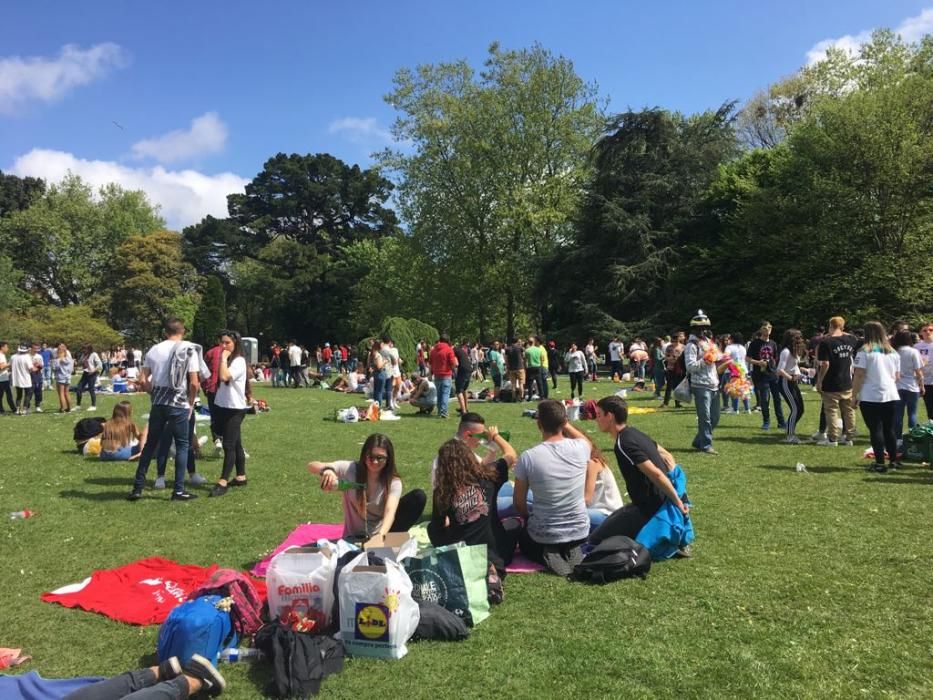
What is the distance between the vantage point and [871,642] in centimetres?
373

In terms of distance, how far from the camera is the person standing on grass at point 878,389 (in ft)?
25.8

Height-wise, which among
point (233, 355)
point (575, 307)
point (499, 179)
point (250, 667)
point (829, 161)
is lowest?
point (250, 667)

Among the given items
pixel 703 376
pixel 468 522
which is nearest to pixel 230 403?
pixel 468 522

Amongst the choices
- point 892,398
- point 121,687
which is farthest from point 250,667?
point 892,398

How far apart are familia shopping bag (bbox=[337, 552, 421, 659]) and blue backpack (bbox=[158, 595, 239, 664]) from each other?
2.16 ft

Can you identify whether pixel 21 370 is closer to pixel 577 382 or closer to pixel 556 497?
pixel 577 382

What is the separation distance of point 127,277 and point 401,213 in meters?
27.2

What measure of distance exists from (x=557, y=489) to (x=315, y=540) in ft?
7.25

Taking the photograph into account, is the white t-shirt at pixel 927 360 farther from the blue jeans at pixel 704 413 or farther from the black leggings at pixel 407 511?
the black leggings at pixel 407 511

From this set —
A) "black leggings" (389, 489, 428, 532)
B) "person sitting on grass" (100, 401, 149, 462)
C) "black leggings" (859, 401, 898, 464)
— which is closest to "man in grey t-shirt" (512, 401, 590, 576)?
"black leggings" (389, 489, 428, 532)

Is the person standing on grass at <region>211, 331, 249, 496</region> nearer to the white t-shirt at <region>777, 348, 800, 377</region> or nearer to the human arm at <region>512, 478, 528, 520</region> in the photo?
the human arm at <region>512, 478, 528, 520</region>

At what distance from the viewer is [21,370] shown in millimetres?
16016

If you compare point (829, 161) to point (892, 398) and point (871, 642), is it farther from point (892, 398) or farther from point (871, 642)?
point (871, 642)

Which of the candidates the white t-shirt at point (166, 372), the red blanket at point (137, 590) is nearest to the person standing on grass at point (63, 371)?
the white t-shirt at point (166, 372)
